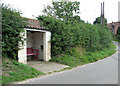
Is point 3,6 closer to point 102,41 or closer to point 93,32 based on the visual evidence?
point 93,32

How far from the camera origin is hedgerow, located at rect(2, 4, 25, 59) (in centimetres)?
571

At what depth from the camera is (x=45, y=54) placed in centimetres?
855

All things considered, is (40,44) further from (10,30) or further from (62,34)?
(10,30)

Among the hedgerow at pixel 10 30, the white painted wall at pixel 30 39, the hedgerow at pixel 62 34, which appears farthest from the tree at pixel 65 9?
the hedgerow at pixel 10 30

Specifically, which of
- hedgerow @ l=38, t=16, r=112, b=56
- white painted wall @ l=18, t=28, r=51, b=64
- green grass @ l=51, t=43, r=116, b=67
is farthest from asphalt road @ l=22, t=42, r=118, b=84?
hedgerow @ l=38, t=16, r=112, b=56

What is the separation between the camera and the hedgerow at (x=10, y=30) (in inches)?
225

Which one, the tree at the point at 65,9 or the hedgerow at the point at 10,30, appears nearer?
the hedgerow at the point at 10,30

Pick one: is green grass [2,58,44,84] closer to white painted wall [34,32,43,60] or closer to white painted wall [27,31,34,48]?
white painted wall [34,32,43,60]

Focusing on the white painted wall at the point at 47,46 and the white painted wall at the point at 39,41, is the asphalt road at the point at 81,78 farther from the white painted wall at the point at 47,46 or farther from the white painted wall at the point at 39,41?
the white painted wall at the point at 39,41

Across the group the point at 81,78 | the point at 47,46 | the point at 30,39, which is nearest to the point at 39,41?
the point at 30,39

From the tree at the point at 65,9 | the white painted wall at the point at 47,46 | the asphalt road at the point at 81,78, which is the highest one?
the tree at the point at 65,9

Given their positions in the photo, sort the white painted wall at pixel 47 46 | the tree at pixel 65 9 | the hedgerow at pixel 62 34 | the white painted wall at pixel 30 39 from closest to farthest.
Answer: the white painted wall at pixel 47 46
the hedgerow at pixel 62 34
the white painted wall at pixel 30 39
the tree at pixel 65 9

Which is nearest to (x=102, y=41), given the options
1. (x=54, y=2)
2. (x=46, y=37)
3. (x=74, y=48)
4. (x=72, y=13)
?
(x=72, y=13)

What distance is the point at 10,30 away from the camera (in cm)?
584
